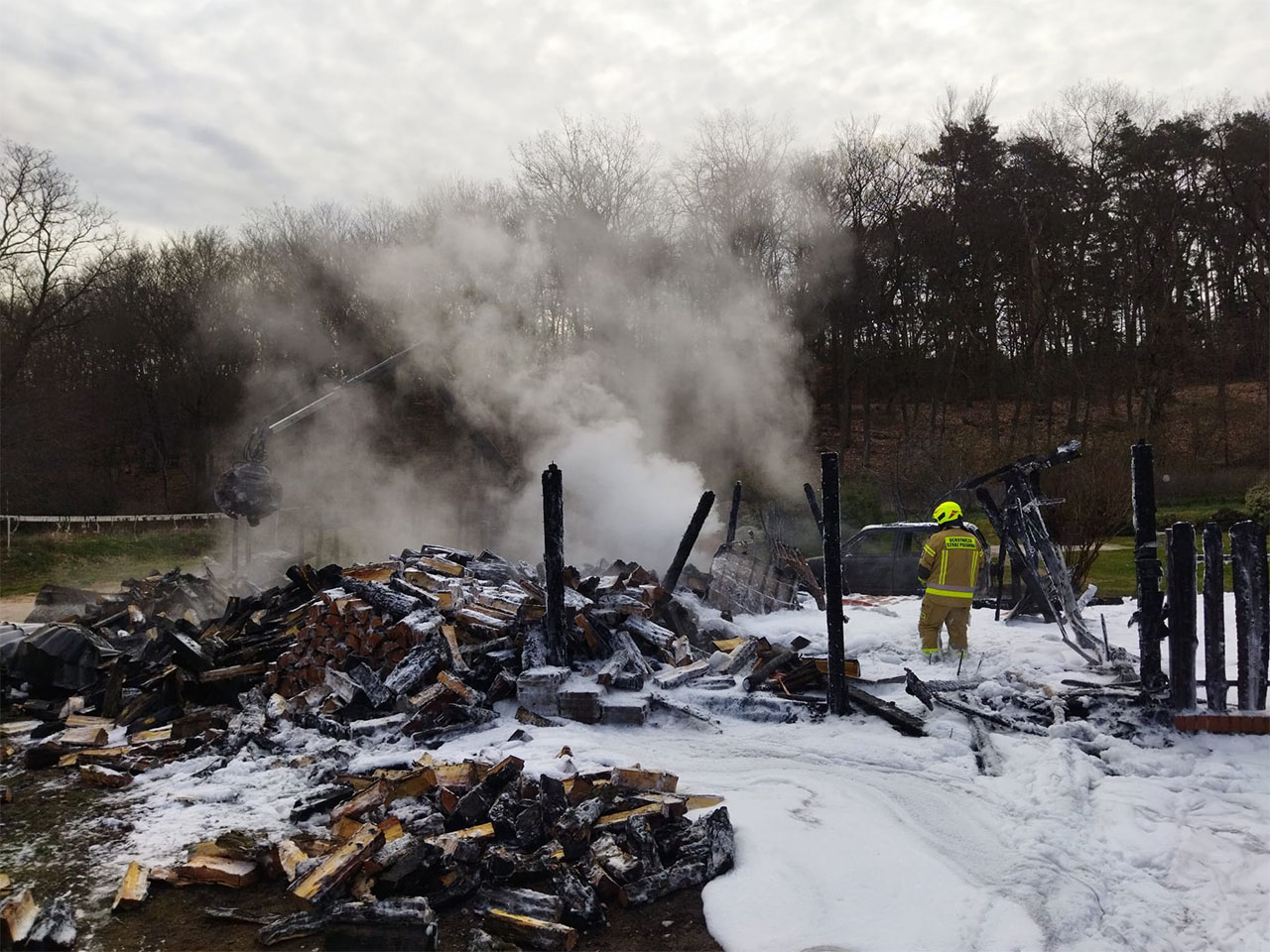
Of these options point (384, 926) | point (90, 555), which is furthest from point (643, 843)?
point (90, 555)

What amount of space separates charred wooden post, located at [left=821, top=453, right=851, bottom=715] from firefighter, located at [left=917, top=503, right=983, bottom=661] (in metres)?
2.01

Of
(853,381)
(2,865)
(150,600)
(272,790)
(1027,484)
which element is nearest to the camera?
(2,865)

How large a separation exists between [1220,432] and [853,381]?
12135 millimetres

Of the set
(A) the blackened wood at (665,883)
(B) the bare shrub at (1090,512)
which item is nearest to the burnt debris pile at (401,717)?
(A) the blackened wood at (665,883)

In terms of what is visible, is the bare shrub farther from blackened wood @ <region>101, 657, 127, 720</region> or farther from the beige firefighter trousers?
blackened wood @ <region>101, 657, 127, 720</region>

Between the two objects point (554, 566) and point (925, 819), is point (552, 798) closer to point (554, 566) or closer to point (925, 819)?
point (925, 819)

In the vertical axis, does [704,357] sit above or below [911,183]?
below

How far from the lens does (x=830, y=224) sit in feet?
89.2

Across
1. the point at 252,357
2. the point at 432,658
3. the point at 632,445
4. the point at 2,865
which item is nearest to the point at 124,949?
the point at 2,865

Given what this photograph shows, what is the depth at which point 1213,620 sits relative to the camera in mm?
5449

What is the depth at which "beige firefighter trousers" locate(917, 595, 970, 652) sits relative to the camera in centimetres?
794

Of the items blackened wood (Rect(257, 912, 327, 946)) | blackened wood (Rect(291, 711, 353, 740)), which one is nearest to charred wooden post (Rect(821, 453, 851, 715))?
blackened wood (Rect(257, 912, 327, 946))

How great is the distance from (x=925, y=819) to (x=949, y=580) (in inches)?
144

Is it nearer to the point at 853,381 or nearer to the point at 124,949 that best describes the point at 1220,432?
the point at 853,381
